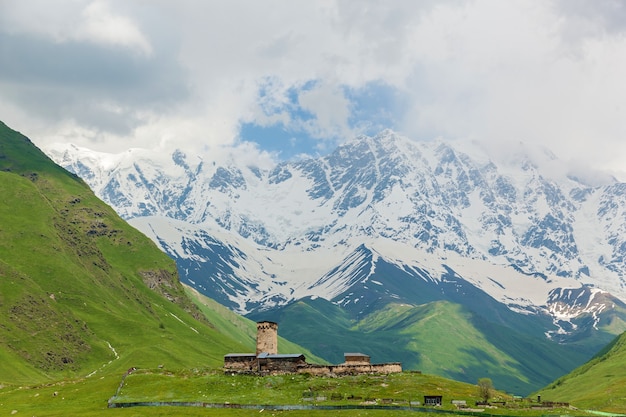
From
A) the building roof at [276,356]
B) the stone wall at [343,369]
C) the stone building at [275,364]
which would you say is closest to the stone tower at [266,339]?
the stone building at [275,364]

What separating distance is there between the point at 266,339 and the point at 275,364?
1108 cm

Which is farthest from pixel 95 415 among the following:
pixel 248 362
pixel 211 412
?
pixel 248 362

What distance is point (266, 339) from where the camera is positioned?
185875mm

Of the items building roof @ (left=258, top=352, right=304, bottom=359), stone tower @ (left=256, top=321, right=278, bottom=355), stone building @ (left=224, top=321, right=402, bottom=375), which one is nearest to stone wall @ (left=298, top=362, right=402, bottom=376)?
stone building @ (left=224, top=321, right=402, bottom=375)

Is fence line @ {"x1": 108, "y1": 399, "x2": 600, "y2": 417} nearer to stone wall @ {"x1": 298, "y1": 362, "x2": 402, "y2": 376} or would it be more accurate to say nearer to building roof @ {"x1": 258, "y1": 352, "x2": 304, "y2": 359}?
stone wall @ {"x1": 298, "y1": 362, "x2": 402, "y2": 376}

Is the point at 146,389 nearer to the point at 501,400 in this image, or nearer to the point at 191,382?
the point at 191,382

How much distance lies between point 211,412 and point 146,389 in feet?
88.9

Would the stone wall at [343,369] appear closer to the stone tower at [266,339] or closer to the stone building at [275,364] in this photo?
the stone building at [275,364]

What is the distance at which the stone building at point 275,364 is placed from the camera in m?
172

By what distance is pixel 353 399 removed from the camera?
487 ft

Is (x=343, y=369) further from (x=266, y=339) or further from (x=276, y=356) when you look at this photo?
(x=266, y=339)

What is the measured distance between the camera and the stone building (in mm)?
171875

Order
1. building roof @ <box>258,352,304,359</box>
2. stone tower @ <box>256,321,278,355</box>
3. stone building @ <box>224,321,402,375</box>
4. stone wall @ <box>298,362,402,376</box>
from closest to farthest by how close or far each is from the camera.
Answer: stone wall @ <box>298,362,402,376</box> < stone building @ <box>224,321,402,375</box> < building roof @ <box>258,352,304,359</box> < stone tower @ <box>256,321,278,355</box>

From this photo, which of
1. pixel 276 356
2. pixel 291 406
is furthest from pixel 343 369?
pixel 291 406
